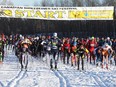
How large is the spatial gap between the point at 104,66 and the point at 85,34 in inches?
1407

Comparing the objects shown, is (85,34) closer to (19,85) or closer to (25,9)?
(25,9)

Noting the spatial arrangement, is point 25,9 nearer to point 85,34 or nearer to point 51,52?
point 85,34

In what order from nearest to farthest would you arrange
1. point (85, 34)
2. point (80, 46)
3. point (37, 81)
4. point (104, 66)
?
point (37, 81), point (80, 46), point (104, 66), point (85, 34)

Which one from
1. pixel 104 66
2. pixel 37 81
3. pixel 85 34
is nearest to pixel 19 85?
pixel 37 81

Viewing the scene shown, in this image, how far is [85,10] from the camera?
48.0 m

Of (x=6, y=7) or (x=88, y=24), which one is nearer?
(x=6, y=7)

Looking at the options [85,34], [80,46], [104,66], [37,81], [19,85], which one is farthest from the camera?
[85,34]

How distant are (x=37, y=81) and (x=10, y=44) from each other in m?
33.4

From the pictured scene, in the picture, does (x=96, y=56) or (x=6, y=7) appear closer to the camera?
(x=96, y=56)

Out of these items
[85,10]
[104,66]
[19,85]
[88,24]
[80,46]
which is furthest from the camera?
[88,24]

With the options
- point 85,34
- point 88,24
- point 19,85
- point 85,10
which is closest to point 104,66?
point 19,85

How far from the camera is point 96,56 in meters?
26.1

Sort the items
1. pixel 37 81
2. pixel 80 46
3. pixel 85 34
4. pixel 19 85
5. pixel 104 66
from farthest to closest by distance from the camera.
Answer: pixel 85 34 → pixel 104 66 → pixel 80 46 → pixel 37 81 → pixel 19 85

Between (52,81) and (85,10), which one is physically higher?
(85,10)
